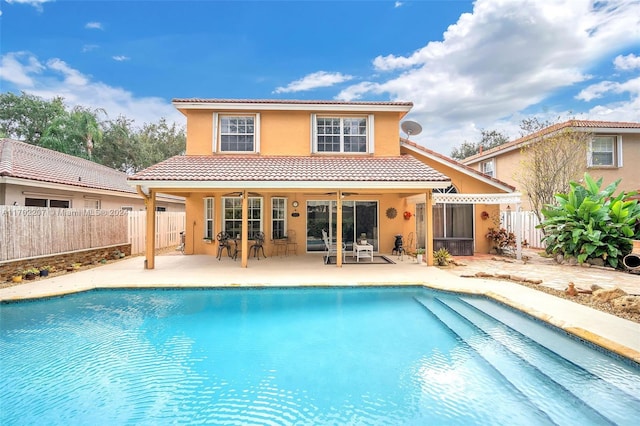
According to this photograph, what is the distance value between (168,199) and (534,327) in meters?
23.7

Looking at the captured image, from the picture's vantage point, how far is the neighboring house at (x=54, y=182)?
38.8ft

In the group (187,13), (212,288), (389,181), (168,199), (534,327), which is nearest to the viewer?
(534,327)

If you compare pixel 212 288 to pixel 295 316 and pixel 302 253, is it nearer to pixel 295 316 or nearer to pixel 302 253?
pixel 295 316

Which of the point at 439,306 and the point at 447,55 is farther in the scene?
the point at 447,55

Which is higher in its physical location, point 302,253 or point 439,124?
point 439,124

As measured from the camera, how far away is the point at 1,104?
30906 mm

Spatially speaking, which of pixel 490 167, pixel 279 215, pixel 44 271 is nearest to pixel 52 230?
pixel 44 271

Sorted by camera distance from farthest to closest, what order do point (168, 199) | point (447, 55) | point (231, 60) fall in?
point (168, 199)
point (231, 60)
point (447, 55)

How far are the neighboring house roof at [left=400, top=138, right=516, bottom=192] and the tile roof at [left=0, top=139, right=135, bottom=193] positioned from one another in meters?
14.7

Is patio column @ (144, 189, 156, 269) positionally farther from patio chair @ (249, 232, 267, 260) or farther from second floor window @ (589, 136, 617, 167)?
second floor window @ (589, 136, 617, 167)

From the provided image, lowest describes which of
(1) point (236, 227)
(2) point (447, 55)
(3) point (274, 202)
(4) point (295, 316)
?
(4) point (295, 316)

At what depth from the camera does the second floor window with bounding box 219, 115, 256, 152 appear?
14.7 metres

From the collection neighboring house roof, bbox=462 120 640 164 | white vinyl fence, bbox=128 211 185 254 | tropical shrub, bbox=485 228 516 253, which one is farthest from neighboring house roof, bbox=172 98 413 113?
neighboring house roof, bbox=462 120 640 164

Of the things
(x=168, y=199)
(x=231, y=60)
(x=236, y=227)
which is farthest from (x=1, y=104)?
(x=236, y=227)
